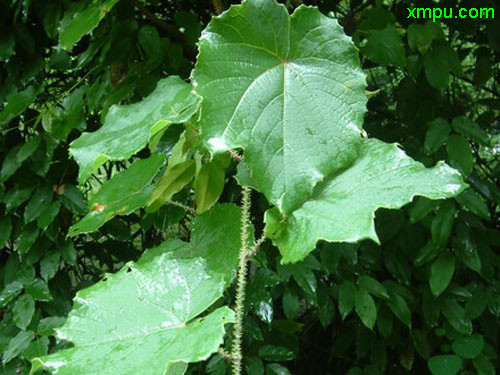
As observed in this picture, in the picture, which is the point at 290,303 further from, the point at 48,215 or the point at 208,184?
the point at 208,184

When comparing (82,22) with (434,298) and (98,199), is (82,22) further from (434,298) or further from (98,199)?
(434,298)

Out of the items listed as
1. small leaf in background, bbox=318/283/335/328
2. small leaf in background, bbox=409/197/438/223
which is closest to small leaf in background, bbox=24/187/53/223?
small leaf in background, bbox=318/283/335/328

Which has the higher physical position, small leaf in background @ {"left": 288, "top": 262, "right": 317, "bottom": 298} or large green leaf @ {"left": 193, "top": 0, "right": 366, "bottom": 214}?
large green leaf @ {"left": 193, "top": 0, "right": 366, "bottom": 214}

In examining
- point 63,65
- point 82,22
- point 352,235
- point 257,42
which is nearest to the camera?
point 352,235

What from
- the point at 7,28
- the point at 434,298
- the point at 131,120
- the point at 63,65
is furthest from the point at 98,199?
the point at 434,298

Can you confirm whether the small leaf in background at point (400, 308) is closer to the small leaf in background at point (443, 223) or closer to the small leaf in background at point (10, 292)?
the small leaf in background at point (443, 223)

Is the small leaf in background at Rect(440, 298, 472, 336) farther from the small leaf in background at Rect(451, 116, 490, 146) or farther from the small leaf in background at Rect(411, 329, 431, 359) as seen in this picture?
the small leaf in background at Rect(451, 116, 490, 146)

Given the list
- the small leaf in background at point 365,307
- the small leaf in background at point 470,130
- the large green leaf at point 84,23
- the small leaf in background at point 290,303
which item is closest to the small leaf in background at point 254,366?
the small leaf in background at point 290,303
